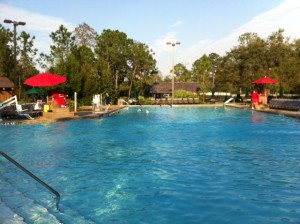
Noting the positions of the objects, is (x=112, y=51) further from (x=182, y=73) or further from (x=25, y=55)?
(x=182, y=73)

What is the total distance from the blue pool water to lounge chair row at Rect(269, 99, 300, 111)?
42.4ft

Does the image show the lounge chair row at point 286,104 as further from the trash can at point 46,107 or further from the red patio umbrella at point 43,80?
the trash can at point 46,107

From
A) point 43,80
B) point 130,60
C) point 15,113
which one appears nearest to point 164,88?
point 130,60

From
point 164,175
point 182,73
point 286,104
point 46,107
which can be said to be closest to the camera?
point 164,175

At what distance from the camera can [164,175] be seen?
805cm

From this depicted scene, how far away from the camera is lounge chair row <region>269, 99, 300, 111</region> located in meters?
26.0

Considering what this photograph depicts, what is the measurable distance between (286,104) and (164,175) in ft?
74.6

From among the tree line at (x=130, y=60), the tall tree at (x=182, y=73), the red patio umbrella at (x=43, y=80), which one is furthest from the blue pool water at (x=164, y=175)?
the tall tree at (x=182, y=73)

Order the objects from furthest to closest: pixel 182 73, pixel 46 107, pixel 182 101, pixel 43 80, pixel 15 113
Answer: pixel 182 73 < pixel 182 101 < pixel 46 107 < pixel 43 80 < pixel 15 113

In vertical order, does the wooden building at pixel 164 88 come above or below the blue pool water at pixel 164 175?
Answer: above

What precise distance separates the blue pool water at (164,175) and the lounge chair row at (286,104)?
42.4 ft

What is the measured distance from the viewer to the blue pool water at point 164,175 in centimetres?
568

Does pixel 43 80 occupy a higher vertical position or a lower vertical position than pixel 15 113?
higher

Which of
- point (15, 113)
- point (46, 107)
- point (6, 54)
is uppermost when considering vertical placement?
point (6, 54)
